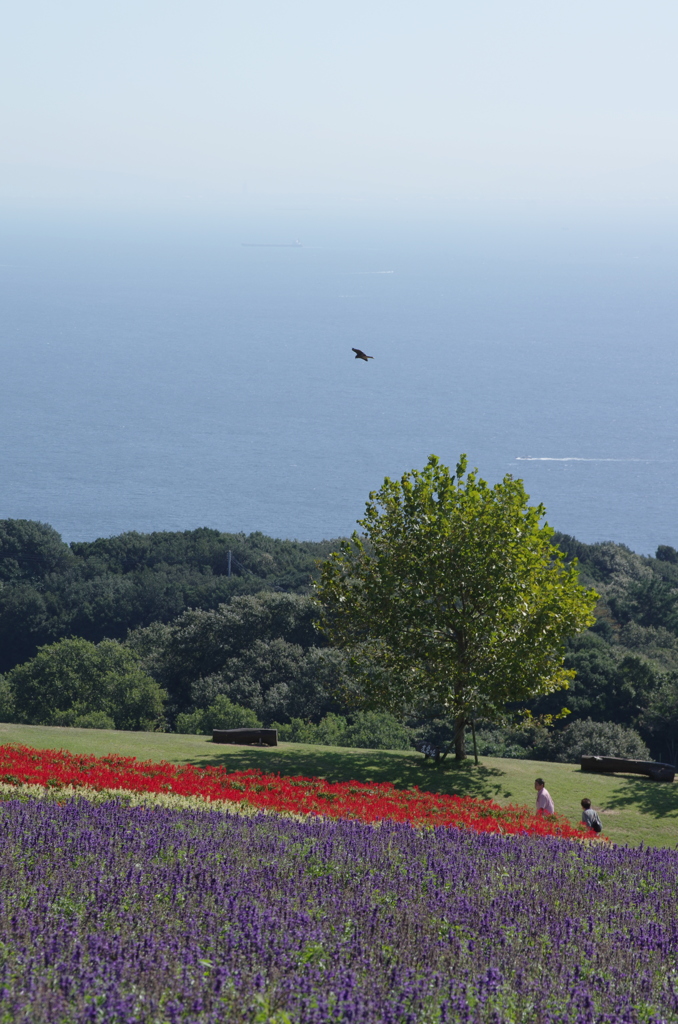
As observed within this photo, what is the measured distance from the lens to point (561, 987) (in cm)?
802

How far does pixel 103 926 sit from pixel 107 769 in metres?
14.2

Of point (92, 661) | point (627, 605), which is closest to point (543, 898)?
point (92, 661)

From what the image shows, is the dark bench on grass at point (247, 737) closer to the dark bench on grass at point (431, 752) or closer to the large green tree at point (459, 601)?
the large green tree at point (459, 601)

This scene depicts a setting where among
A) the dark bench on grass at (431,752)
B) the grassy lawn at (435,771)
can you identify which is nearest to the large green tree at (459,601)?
the dark bench on grass at (431,752)

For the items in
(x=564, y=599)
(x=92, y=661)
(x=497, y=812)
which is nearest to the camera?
(x=497, y=812)

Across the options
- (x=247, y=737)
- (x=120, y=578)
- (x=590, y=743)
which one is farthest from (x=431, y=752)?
(x=120, y=578)

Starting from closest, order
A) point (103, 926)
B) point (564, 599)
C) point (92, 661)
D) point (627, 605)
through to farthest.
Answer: point (103, 926), point (564, 599), point (92, 661), point (627, 605)

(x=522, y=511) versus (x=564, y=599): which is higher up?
(x=522, y=511)

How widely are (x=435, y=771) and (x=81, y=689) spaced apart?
3874 centimetres

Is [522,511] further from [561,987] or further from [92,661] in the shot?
[92,661]

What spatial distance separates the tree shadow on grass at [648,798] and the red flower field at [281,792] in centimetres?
411

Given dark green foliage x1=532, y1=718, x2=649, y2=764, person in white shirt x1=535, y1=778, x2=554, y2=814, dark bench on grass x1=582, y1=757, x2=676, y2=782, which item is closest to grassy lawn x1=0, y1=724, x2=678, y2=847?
dark bench on grass x1=582, y1=757, x2=676, y2=782

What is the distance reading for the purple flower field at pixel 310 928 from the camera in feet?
23.8

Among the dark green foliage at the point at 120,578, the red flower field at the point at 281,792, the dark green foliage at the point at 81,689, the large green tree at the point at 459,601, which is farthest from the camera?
the dark green foliage at the point at 120,578
